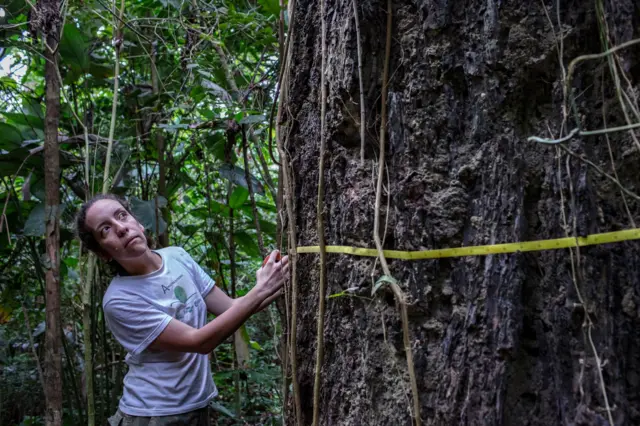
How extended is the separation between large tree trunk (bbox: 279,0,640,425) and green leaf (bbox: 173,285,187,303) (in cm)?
103

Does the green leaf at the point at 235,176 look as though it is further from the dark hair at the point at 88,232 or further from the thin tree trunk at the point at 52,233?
the thin tree trunk at the point at 52,233

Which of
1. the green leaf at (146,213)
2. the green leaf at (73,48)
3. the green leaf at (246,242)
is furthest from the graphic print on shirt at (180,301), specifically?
the green leaf at (73,48)

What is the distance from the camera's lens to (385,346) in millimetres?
1139

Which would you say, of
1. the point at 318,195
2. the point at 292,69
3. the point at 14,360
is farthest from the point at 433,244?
the point at 14,360

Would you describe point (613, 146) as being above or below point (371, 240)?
above

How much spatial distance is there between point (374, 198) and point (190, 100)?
2.10 m

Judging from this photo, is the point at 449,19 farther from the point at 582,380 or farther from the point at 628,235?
the point at 582,380

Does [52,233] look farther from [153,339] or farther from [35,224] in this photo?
[153,339]

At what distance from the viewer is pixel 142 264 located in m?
2.17

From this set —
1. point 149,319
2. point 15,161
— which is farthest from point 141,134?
point 149,319

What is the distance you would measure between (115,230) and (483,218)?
1537 millimetres

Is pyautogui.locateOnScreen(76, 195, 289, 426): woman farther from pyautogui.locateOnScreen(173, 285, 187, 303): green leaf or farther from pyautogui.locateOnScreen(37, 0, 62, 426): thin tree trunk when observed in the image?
pyautogui.locateOnScreen(37, 0, 62, 426): thin tree trunk

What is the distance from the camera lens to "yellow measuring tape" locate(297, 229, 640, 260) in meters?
0.90

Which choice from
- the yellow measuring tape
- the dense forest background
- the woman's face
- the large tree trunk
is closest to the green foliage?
the woman's face
